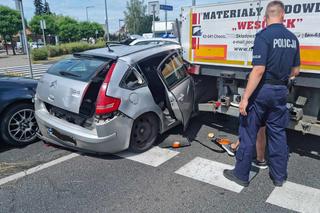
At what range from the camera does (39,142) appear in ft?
15.6

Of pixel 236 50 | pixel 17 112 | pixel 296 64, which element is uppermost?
pixel 236 50

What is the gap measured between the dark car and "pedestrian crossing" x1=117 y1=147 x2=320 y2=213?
5.62 ft

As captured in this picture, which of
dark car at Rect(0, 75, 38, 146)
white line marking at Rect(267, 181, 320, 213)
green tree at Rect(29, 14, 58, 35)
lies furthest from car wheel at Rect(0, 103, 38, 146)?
green tree at Rect(29, 14, 58, 35)

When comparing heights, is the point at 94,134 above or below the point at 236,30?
below

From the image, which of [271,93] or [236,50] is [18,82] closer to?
[236,50]

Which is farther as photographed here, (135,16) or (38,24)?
(135,16)

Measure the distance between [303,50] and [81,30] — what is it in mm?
58322

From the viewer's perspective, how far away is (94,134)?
3738 mm

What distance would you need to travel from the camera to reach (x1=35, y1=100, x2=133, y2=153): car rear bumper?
12.2ft

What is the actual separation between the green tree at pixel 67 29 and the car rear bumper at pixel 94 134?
52.7m

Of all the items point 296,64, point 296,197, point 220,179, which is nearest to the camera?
point 296,197

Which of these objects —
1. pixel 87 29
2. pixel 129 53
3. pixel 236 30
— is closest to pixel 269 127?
pixel 236 30

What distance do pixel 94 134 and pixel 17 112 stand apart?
1.67 metres

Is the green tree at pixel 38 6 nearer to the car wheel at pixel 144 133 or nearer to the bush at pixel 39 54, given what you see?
the bush at pixel 39 54
